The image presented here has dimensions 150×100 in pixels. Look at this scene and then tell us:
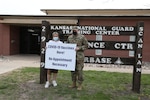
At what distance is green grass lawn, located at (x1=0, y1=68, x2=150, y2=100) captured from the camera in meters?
8.36

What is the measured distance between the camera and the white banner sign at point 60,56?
29.0 ft

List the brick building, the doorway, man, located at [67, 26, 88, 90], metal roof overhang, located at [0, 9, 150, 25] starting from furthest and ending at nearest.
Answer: the doorway, metal roof overhang, located at [0, 9, 150, 25], the brick building, man, located at [67, 26, 88, 90]

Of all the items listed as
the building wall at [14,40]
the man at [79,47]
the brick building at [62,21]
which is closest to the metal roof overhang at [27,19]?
the brick building at [62,21]

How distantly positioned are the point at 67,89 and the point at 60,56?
98cm

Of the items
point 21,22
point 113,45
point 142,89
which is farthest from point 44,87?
point 21,22

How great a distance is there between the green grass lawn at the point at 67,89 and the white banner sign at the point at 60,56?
0.68m

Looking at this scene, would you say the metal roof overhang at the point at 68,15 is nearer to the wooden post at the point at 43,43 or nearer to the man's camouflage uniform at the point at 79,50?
the wooden post at the point at 43,43

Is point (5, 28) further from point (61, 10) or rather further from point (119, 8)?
point (119, 8)

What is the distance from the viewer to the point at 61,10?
21.1m

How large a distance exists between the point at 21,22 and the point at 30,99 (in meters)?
13.1

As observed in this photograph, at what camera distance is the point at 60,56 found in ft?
29.8

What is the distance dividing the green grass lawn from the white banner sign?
68 centimetres

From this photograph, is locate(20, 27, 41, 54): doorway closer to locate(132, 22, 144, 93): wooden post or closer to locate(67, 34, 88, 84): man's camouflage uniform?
locate(67, 34, 88, 84): man's camouflage uniform

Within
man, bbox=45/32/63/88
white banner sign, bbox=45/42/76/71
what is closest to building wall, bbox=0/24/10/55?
man, bbox=45/32/63/88
